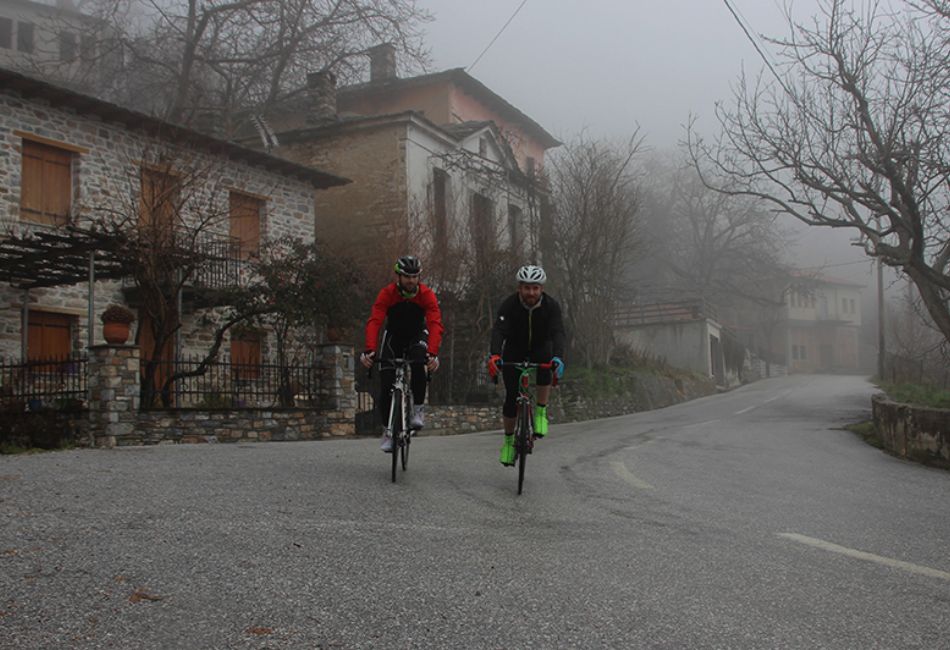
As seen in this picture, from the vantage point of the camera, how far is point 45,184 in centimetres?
1870

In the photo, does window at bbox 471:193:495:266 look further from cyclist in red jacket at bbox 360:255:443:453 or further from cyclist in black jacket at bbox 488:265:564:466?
cyclist in black jacket at bbox 488:265:564:466

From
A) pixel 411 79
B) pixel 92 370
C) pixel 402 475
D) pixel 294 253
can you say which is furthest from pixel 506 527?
pixel 411 79

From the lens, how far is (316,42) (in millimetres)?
30672

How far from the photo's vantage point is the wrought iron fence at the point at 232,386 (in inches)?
592

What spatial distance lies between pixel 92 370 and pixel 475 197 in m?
17.1

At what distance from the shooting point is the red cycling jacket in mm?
7762

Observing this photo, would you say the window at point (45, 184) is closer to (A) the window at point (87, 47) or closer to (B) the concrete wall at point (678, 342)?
(A) the window at point (87, 47)

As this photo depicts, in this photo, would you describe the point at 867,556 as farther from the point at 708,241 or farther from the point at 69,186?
the point at 708,241

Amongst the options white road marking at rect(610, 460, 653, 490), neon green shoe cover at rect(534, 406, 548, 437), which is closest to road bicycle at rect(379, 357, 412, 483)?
neon green shoe cover at rect(534, 406, 548, 437)

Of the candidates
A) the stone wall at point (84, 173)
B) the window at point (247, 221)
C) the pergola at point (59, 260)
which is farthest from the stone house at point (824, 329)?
the pergola at point (59, 260)

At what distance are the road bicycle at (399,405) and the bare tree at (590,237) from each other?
19.4m

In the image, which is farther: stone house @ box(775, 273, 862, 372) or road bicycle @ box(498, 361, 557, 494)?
stone house @ box(775, 273, 862, 372)

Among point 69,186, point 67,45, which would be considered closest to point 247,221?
point 69,186

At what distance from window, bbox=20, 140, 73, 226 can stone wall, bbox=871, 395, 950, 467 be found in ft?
52.4
